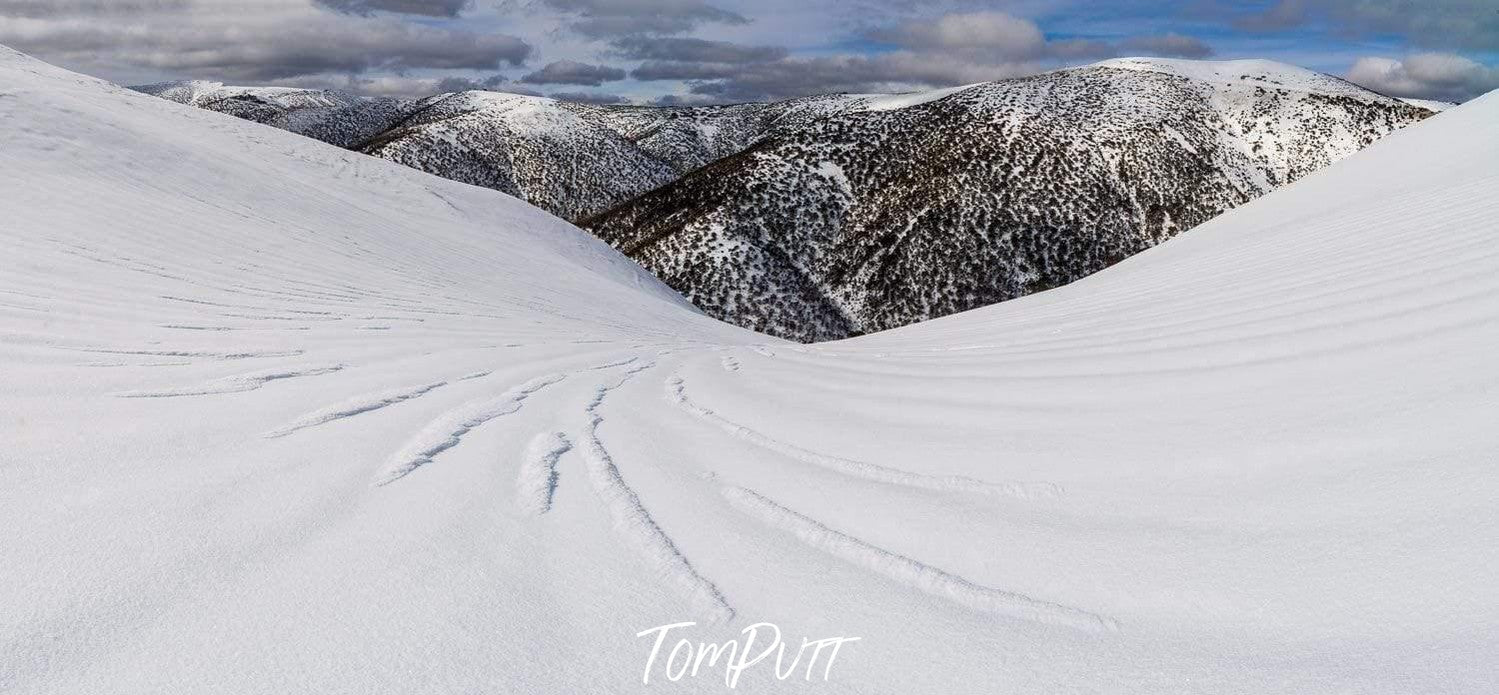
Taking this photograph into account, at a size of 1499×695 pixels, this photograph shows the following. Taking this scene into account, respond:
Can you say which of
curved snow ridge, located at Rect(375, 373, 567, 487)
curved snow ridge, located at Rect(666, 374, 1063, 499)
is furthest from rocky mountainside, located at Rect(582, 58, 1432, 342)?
curved snow ridge, located at Rect(666, 374, 1063, 499)

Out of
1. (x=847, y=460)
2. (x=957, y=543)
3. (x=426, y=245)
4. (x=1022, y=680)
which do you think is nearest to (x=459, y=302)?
(x=426, y=245)

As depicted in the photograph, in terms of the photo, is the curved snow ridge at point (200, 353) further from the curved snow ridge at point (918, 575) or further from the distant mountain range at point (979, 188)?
the distant mountain range at point (979, 188)

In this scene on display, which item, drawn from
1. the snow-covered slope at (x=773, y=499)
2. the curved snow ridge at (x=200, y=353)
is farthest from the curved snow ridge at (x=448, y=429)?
the curved snow ridge at (x=200, y=353)

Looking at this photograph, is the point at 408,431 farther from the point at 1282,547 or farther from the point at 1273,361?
the point at 1273,361

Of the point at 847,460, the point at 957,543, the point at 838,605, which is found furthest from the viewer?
the point at 847,460

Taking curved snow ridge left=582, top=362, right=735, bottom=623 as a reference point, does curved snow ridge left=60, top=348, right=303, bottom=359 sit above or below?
above

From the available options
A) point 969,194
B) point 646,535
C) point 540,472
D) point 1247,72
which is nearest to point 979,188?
point 969,194

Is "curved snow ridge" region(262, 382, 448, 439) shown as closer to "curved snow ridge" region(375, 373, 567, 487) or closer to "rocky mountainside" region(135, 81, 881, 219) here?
Result: "curved snow ridge" region(375, 373, 567, 487)

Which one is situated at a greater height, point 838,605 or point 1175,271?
point 1175,271
